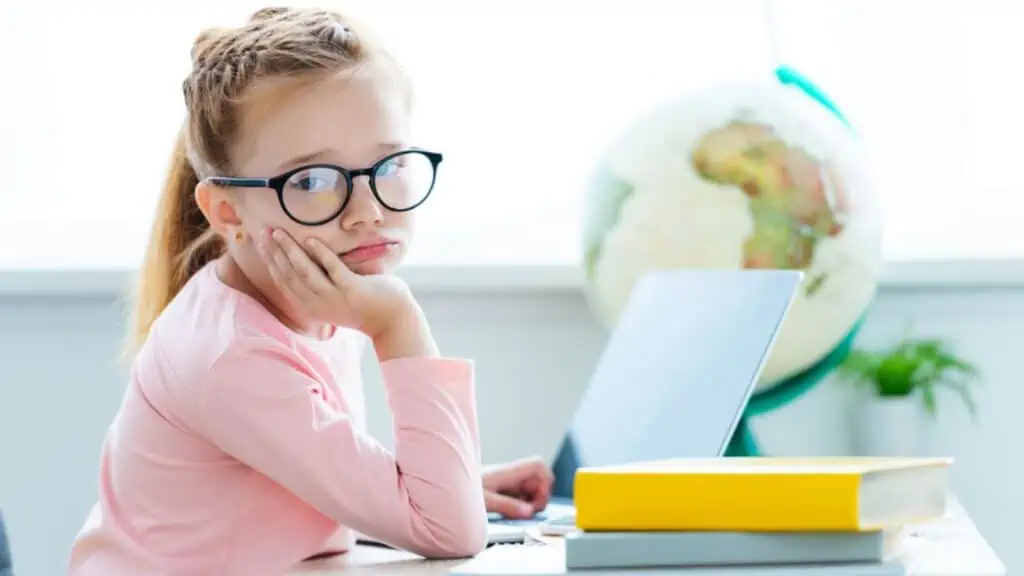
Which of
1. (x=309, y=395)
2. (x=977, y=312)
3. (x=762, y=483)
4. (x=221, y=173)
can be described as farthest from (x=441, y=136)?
(x=762, y=483)

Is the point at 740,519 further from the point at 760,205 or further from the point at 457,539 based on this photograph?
the point at 760,205

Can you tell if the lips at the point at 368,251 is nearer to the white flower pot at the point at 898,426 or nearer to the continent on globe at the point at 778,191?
the continent on globe at the point at 778,191

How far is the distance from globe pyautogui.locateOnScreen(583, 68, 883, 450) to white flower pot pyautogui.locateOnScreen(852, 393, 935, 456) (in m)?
0.22

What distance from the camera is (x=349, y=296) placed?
1.04 metres

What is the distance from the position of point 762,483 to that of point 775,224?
1080 millimetres

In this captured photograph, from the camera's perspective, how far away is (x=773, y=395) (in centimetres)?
187

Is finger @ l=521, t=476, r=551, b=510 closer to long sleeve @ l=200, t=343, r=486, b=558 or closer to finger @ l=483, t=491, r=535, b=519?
finger @ l=483, t=491, r=535, b=519

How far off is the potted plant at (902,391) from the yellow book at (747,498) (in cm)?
129

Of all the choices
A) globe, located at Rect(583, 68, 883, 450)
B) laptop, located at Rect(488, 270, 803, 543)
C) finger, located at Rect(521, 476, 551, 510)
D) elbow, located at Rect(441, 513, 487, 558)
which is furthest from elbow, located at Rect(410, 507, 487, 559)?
globe, located at Rect(583, 68, 883, 450)

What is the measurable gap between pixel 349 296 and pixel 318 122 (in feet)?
0.42

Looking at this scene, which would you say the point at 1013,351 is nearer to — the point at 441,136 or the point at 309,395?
the point at 441,136

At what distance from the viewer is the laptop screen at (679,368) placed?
1263 millimetres

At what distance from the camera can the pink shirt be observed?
99 cm

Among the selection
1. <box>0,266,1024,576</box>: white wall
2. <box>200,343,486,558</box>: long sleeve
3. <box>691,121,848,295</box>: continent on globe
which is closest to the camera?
<box>200,343,486,558</box>: long sleeve
